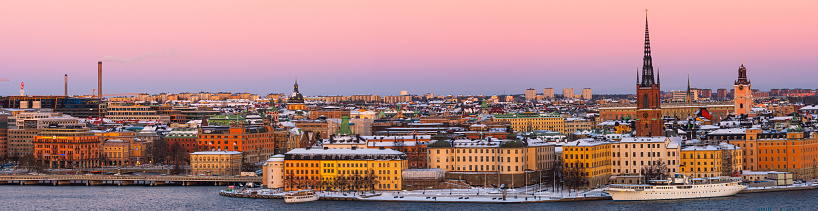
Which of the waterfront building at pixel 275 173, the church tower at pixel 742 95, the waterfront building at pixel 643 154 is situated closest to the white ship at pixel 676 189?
the waterfront building at pixel 643 154

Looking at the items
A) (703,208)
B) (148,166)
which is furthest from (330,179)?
(148,166)

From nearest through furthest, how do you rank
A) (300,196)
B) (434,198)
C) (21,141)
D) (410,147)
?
(434,198)
(300,196)
(410,147)
(21,141)

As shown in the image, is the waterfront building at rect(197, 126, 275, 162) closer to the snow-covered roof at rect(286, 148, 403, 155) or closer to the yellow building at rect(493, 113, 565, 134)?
the snow-covered roof at rect(286, 148, 403, 155)

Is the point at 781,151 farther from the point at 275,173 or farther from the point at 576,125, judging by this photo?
the point at 576,125

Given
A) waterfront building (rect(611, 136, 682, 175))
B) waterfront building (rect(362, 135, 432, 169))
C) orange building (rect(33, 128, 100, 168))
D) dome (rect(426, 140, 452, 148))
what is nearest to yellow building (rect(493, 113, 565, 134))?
orange building (rect(33, 128, 100, 168))

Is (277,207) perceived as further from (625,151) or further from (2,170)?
(2,170)

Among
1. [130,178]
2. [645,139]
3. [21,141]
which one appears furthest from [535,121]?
[645,139]

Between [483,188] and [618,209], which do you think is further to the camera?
[483,188]
